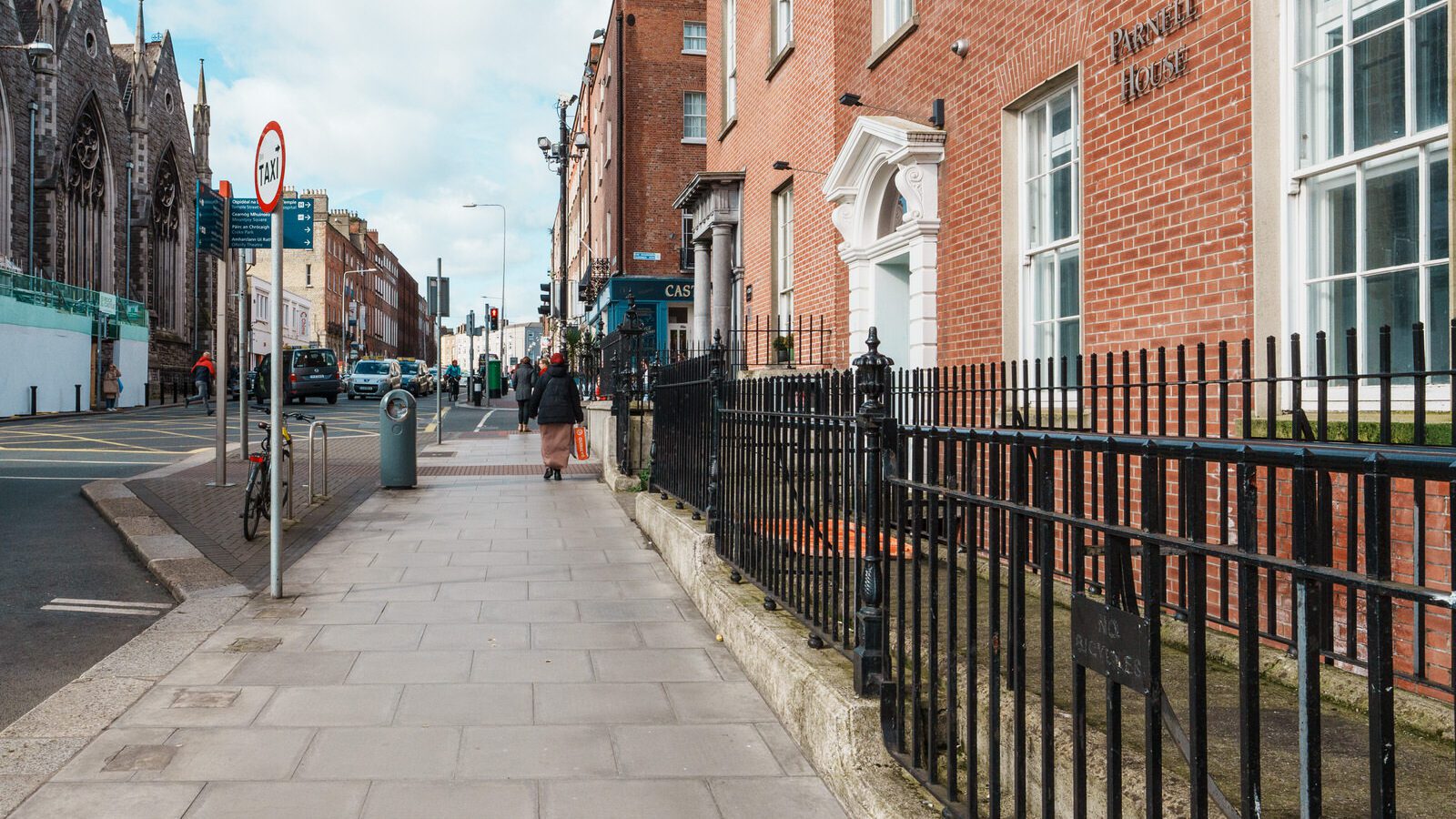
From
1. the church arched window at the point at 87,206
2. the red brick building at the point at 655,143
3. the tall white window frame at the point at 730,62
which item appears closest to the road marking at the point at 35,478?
the tall white window frame at the point at 730,62

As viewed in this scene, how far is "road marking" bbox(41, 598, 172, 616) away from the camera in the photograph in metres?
7.05

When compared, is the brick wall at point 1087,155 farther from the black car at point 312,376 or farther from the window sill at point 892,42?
the black car at point 312,376

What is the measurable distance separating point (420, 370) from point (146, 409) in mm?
19498

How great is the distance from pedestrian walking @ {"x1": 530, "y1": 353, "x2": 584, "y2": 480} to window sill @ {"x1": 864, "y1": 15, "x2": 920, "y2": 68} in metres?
6.33

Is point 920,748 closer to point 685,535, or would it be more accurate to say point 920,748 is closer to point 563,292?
point 685,535

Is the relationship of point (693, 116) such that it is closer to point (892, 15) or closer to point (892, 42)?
point (892, 15)

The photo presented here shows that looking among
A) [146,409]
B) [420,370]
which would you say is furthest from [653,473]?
[420,370]

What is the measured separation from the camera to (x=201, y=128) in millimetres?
59125

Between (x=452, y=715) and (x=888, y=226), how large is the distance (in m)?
7.09

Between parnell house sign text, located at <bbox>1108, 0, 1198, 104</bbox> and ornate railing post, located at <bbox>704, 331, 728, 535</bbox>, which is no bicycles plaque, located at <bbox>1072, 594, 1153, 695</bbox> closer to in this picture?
parnell house sign text, located at <bbox>1108, 0, 1198, 104</bbox>

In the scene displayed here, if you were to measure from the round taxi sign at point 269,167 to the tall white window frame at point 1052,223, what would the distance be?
4851mm

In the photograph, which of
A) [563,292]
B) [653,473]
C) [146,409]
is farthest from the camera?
[563,292]

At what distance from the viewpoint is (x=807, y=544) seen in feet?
16.9

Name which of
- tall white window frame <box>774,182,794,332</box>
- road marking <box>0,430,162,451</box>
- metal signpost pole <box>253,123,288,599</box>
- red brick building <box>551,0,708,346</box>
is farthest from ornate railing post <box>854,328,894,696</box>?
red brick building <box>551,0,708,346</box>
